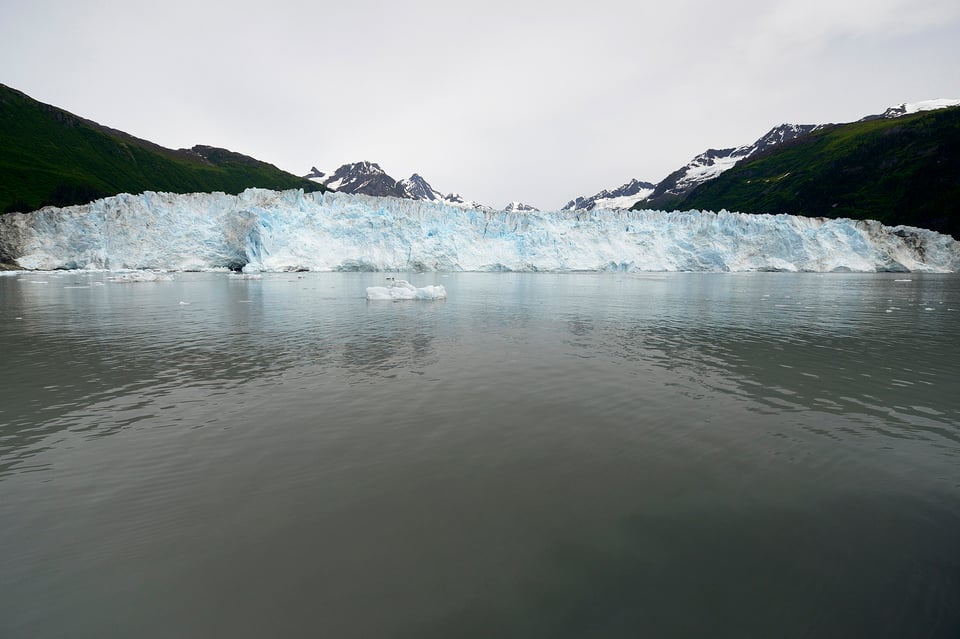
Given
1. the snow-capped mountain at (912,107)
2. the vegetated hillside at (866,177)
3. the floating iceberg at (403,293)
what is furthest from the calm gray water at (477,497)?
the snow-capped mountain at (912,107)

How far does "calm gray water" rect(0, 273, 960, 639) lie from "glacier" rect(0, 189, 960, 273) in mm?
45700

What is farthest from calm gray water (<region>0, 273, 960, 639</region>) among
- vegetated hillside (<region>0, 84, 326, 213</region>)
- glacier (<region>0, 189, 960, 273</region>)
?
vegetated hillside (<region>0, 84, 326, 213</region>)

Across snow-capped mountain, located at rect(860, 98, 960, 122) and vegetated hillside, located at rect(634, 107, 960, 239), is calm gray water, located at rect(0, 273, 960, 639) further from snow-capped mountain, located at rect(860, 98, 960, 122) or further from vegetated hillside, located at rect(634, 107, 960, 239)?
snow-capped mountain, located at rect(860, 98, 960, 122)

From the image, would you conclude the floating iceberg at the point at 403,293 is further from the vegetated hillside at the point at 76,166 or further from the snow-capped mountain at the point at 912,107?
the snow-capped mountain at the point at 912,107

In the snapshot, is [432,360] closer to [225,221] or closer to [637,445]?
[637,445]

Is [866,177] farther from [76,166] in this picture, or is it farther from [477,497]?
[76,166]

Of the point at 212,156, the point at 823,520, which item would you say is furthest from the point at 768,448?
the point at 212,156

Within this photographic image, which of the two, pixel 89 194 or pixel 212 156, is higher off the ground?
pixel 212 156

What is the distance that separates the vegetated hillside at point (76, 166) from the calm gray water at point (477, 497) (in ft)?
264

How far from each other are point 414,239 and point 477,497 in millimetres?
53188

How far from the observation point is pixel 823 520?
12.4ft

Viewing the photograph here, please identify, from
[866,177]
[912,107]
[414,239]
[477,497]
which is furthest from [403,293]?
[912,107]

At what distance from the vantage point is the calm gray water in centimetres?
280

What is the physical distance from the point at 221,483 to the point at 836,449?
22.8 ft
